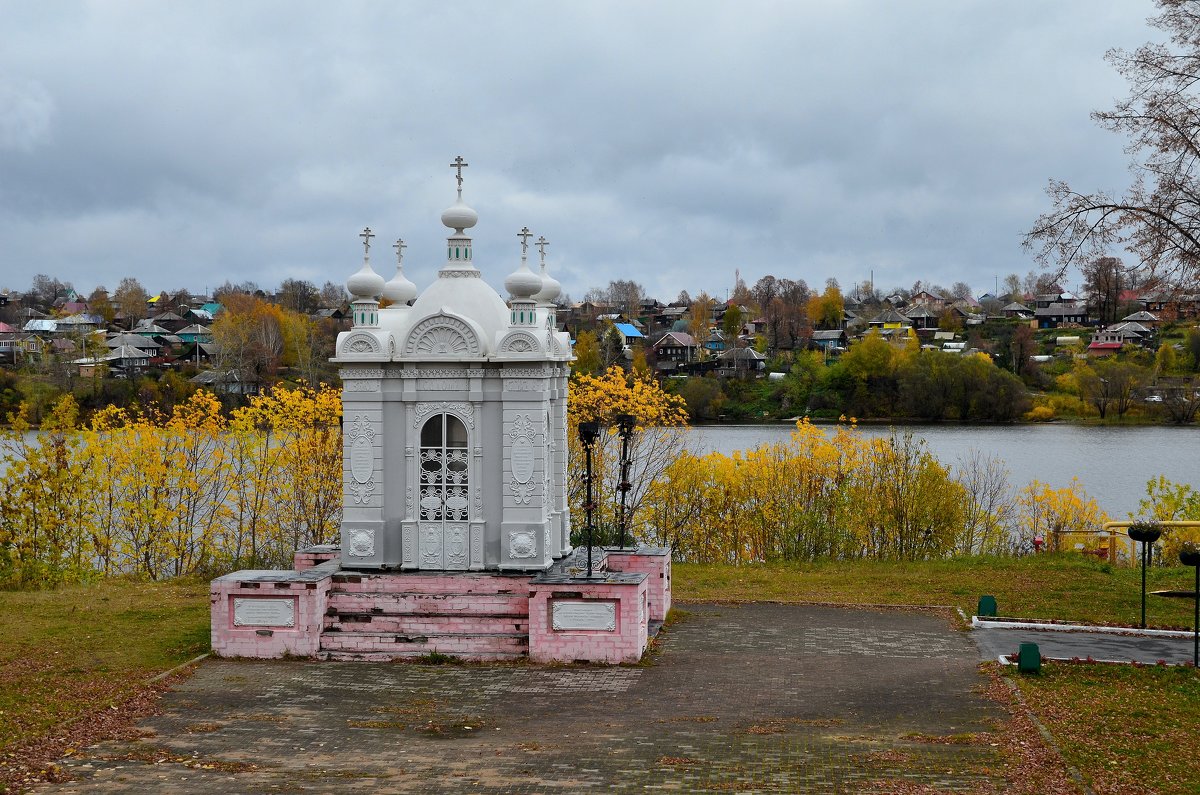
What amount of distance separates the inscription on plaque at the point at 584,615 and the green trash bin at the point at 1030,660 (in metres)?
4.75

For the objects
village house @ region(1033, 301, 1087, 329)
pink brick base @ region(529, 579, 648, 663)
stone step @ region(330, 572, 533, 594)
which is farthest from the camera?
village house @ region(1033, 301, 1087, 329)

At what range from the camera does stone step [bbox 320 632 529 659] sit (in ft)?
51.1

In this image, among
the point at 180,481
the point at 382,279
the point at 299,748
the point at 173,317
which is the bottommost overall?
the point at 299,748

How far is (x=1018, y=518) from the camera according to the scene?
1258 inches

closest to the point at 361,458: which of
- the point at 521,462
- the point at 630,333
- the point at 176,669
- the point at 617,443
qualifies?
the point at 521,462

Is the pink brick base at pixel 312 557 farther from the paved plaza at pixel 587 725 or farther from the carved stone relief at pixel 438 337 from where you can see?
the carved stone relief at pixel 438 337

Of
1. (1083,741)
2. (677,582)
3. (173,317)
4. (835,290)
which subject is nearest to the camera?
(1083,741)

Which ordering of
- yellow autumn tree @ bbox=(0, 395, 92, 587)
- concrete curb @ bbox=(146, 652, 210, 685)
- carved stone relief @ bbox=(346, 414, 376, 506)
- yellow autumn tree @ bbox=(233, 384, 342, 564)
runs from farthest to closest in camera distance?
1. yellow autumn tree @ bbox=(233, 384, 342, 564)
2. yellow autumn tree @ bbox=(0, 395, 92, 587)
3. carved stone relief @ bbox=(346, 414, 376, 506)
4. concrete curb @ bbox=(146, 652, 210, 685)

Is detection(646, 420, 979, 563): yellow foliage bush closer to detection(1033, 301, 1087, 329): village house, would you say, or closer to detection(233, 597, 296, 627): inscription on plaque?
detection(233, 597, 296, 627): inscription on plaque

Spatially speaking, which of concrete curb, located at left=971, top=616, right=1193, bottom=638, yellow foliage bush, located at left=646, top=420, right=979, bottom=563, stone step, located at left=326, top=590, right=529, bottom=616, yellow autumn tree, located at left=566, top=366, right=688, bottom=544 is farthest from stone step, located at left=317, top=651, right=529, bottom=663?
yellow foliage bush, located at left=646, top=420, right=979, bottom=563

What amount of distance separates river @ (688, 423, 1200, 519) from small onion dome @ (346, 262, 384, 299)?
18581 mm

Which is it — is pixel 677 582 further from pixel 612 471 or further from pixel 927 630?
pixel 612 471

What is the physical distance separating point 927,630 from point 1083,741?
228 inches

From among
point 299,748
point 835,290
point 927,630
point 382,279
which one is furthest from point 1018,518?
point 835,290
